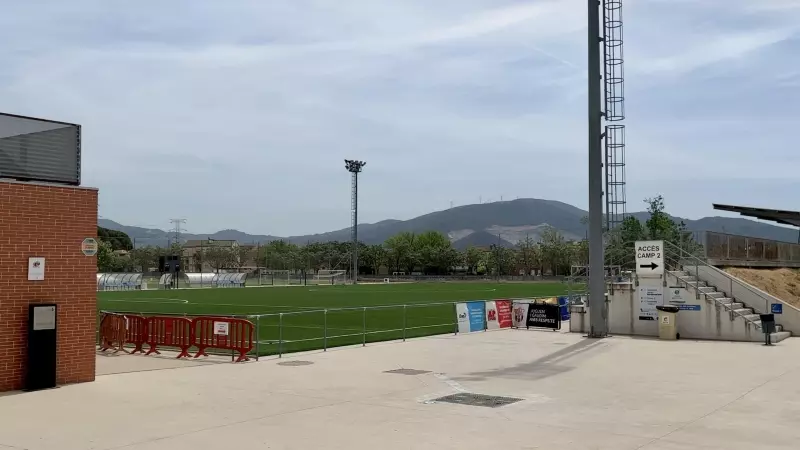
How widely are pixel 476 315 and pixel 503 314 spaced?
204 centimetres

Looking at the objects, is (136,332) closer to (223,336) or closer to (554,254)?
(223,336)

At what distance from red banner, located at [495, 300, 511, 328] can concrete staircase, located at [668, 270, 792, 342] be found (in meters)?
6.62

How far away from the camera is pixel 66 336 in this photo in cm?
1470

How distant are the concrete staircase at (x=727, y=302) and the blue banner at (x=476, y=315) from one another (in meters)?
6.99

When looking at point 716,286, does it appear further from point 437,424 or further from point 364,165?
point 364,165

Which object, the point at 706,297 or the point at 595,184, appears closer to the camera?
the point at 706,297

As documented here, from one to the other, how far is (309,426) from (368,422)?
884mm

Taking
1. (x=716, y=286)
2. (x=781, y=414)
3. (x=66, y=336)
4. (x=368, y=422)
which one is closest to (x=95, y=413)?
(x=66, y=336)

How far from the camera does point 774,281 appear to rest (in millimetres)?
31562

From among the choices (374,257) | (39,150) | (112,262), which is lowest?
(112,262)

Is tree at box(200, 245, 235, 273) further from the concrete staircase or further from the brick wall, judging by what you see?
the brick wall

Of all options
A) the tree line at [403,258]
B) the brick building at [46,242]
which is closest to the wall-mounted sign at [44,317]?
the brick building at [46,242]

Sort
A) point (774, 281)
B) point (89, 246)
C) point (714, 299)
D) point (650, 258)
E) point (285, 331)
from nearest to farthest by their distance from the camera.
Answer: point (89, 246) → point (714, 299) → point (650, 258) → point (285, 331) → point (774, 281)

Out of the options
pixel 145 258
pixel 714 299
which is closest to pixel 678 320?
pixel 714 299
